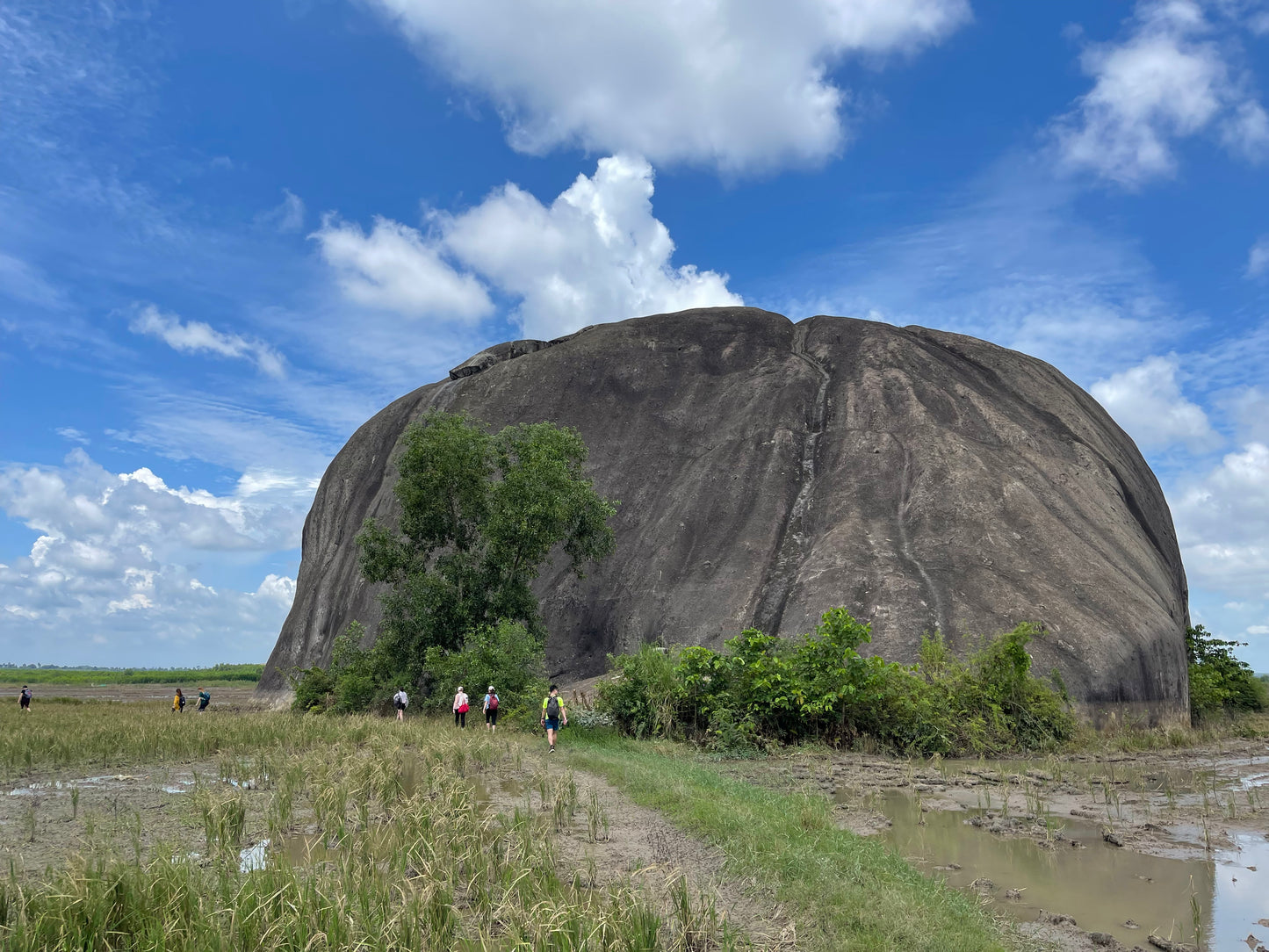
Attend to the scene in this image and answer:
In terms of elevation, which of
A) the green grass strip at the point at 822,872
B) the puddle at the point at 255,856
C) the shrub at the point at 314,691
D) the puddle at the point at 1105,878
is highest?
the green grass strip at the point at 822,872

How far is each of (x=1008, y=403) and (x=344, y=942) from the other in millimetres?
43362

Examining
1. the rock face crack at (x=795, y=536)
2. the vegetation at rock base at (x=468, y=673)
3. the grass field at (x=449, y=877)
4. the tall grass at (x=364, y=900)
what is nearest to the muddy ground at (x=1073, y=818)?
the grass field at (x=449, y=877)

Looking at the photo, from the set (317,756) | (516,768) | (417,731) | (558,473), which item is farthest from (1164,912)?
(558,473)

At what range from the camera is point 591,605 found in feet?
132

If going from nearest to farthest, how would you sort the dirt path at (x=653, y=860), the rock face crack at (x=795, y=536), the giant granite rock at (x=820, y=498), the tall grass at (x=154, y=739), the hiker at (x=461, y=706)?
the dirt path at (x=653, y=860)
the tall grass at (x=154, y=739)
the hiker at (x=461, y=706)
the giant granite rock at (x=820, y=498)
the rock face crack at (x=795, y=536)

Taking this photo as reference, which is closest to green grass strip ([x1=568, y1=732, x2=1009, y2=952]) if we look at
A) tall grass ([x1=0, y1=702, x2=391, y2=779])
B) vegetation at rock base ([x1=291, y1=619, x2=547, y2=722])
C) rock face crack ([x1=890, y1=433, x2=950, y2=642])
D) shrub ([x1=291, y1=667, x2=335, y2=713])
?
tall grass ([x1=0, y1=702, x2=391, y2=779])

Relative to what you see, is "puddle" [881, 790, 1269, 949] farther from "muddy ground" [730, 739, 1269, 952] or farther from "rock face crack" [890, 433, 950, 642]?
"rock face crack" [890, 433, 950, 642]

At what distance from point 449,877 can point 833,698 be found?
14866mm

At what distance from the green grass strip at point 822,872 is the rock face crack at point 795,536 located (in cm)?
2089

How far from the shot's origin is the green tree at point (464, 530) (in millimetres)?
29266

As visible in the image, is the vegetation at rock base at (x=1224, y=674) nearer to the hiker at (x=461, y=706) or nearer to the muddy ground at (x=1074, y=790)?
the muddy ground at (x=1074, y=790)

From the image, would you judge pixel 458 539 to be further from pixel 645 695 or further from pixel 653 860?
pixel 653 860

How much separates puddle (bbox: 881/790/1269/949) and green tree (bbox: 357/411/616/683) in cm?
1944

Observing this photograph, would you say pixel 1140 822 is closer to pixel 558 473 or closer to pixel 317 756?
pixel 317 756
